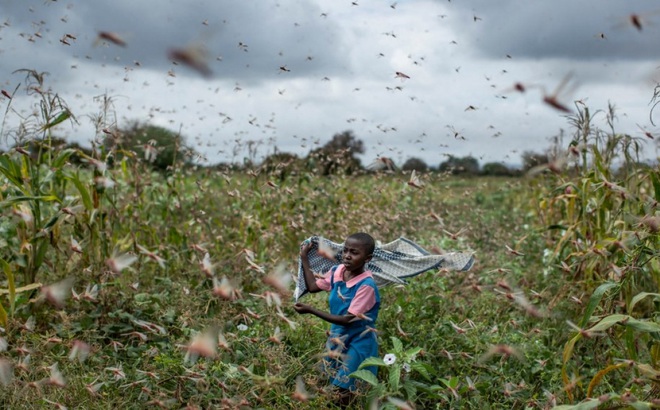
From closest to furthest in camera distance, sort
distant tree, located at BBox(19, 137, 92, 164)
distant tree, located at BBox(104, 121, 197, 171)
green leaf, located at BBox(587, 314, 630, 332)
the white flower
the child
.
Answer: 1. green leaf, located at BBox(587, 314, 630, 332)
2. the white flower
3. the child
4. distant tree, located at BBox(19, 137, 92, 164)
5. distant tree, located at BBox(104, 121, 197, 171)

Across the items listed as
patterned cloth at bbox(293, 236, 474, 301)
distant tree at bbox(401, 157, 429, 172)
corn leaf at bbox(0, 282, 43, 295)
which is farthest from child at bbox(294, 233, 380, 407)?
distant tree at bbox(401, 157, 429, 172)

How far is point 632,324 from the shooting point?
9.75 feet

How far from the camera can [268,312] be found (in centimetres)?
438

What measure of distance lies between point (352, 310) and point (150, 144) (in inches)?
112

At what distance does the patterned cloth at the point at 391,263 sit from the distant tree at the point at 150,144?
Answer: 133 cm

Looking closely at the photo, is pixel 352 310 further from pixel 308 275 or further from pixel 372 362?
pixel 308 275

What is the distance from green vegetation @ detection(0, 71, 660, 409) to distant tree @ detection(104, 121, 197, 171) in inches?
10.9

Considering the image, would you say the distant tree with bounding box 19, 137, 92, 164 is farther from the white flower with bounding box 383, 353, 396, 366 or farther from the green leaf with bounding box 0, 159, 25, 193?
the white flower with bounding box 383, 353, 396, 366

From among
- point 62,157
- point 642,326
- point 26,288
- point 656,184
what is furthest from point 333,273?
point 62,157

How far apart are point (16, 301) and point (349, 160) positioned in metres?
4.41

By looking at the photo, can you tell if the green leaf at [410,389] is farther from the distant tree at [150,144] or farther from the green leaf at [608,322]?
the distant tree at [150,144]

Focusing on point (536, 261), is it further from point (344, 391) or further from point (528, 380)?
point (344, 391)

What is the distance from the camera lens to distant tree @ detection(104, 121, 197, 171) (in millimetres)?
5199

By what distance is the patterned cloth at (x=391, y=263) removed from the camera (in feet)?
13.4
